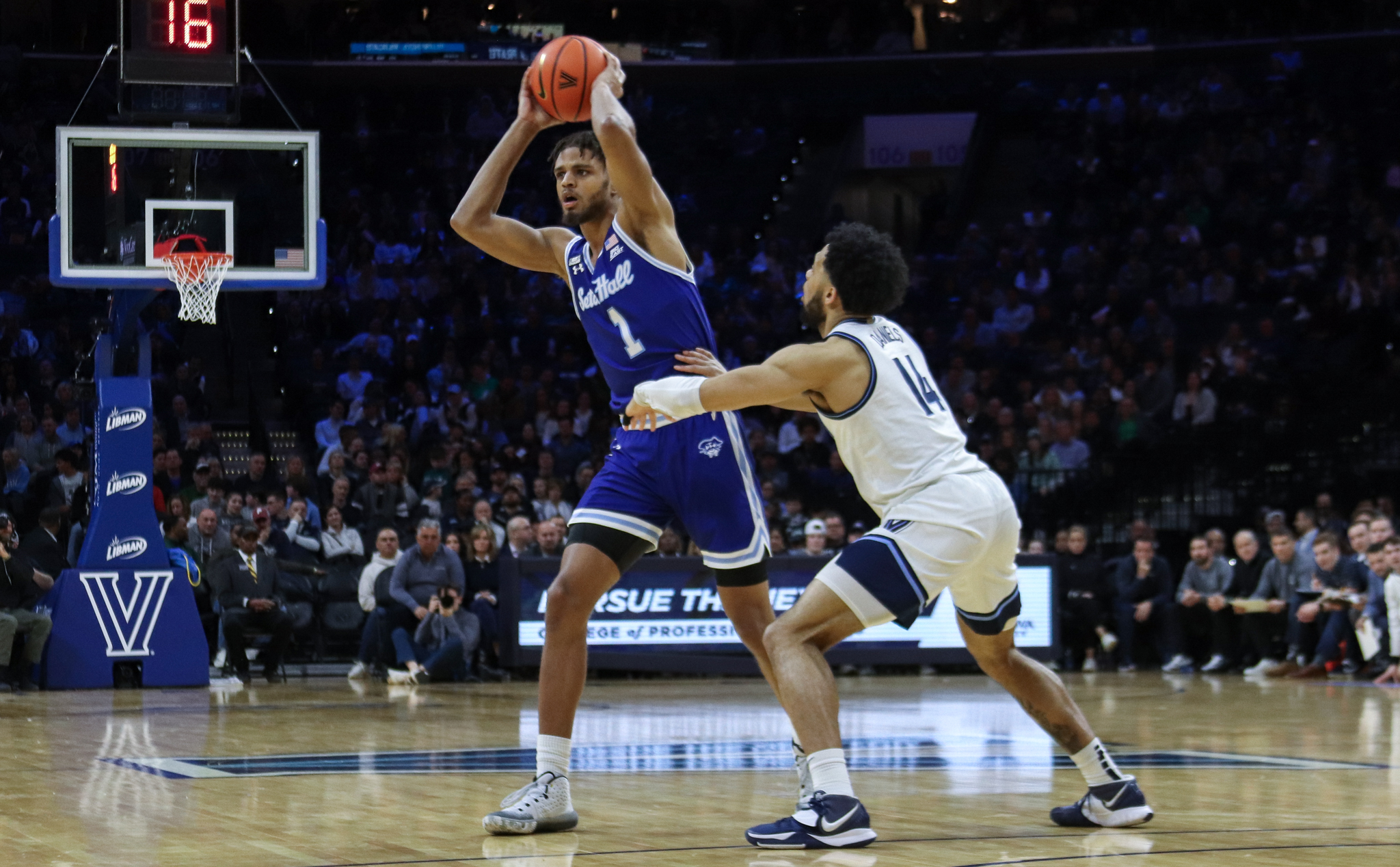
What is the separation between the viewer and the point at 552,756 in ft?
17.2

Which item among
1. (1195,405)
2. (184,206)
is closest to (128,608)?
(184,206)

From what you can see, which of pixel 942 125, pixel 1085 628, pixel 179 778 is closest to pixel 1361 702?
pixel 1085 628

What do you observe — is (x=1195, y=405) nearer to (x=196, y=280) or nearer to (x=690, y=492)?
(x=196, y=280)

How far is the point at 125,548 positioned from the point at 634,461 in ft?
27.4

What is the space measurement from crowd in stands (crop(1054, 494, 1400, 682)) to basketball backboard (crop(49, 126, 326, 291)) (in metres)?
7.24

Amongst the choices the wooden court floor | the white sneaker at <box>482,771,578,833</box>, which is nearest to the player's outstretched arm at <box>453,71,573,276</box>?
the white sneaker at <box>482,771,578,833</box>

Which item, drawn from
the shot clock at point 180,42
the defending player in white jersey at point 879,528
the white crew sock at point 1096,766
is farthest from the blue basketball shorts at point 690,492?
the shot clock at point 180,42

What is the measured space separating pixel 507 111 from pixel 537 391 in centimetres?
746

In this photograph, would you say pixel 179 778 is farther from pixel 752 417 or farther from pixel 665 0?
pixel 665 0

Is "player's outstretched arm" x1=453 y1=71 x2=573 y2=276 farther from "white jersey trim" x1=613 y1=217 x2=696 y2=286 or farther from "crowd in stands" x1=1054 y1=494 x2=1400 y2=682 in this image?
"crowd in stands" x1=1054 y1=494 x2=1400 y2=682

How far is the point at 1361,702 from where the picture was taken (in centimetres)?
1138

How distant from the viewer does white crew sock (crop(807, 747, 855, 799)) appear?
482cm

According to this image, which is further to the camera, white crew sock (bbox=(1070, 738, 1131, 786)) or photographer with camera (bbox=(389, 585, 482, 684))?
photographer with camera (bbox=(389, 585, 482, 684))

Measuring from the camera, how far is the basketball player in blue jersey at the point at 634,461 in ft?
17.4
